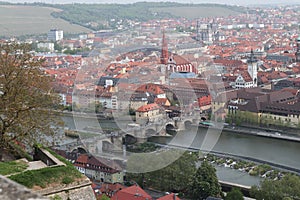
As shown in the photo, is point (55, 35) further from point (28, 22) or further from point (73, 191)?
point (73, 191)

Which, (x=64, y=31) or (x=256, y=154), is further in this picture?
(x=64, y=31)

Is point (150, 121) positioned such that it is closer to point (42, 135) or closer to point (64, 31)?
point (42, 135)

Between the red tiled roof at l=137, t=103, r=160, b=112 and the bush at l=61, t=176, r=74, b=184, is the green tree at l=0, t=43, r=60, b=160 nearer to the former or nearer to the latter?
the bush at l=61, t=176, r=74, b=184

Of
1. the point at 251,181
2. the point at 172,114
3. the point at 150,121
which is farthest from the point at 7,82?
the point at 172,114


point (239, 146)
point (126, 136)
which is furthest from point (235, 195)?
point (126, 136)

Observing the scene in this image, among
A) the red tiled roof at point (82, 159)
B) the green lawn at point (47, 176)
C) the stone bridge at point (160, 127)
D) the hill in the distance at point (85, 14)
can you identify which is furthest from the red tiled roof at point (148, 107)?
the hill in the distance at point (85, 14)

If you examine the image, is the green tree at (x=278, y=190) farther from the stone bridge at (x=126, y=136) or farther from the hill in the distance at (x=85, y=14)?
the hill in the distance at (x=85, y=14)
